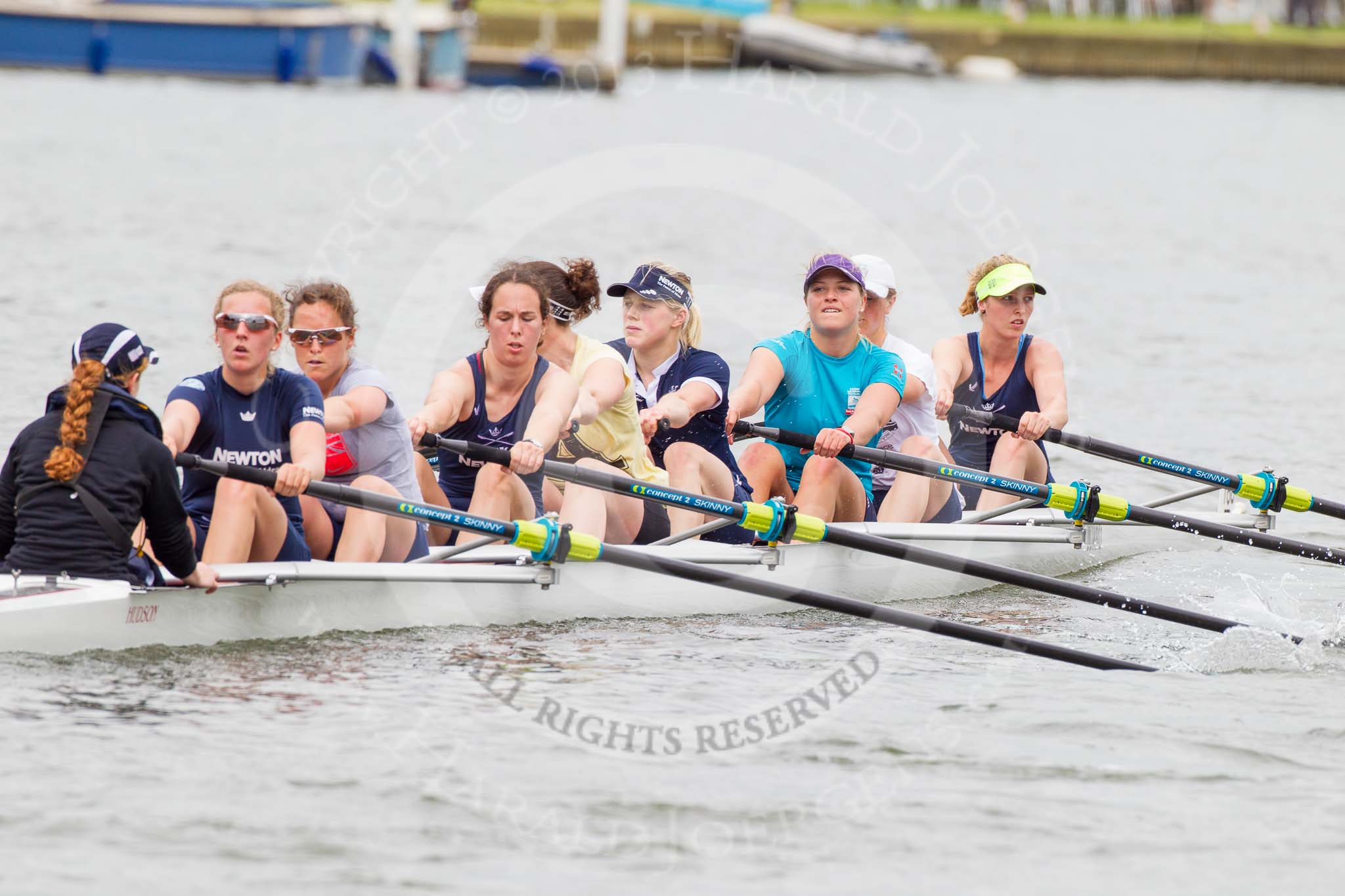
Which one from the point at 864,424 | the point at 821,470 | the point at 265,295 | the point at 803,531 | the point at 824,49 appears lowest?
the point at 803,531

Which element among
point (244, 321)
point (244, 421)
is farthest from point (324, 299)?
point (244, 421)

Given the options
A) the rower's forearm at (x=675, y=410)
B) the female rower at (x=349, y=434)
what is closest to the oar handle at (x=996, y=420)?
the rower's forearm at (x=675, y=410)

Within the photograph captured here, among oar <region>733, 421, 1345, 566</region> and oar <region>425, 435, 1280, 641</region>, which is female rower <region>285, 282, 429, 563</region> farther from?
oar <region>733, 421, 1345, 566</region>

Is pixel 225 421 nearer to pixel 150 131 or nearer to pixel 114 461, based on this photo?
pixel 114 461

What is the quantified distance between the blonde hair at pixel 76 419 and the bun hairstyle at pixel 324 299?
3.77 feet

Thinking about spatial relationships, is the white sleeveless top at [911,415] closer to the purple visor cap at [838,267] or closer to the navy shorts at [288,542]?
the purple visor cap at [838,267]

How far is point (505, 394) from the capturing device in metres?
7.05

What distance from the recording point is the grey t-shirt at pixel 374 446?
6.76m

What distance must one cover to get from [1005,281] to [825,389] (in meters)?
Result: 1.35

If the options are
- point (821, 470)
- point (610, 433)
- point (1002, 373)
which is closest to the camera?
point (610, 433)

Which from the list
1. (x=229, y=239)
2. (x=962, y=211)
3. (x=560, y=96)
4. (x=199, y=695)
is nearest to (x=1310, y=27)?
(x=560, y=96)

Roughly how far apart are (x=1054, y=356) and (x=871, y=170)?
27.1 metres

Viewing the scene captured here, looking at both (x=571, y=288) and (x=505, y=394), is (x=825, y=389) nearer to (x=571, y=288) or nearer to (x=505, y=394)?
(x=571, y=288)

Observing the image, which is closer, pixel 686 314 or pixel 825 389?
pixel 686 314
